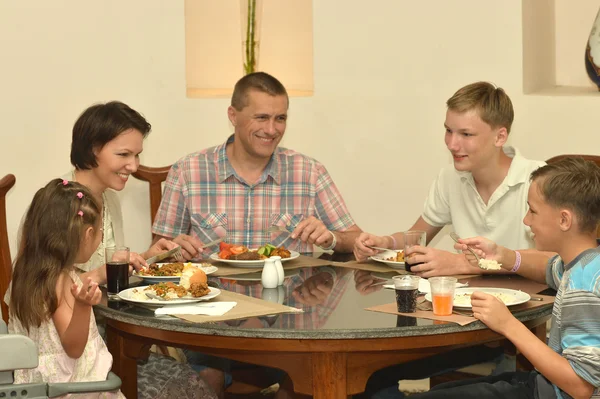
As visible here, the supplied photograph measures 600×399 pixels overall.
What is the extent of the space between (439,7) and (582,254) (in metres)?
2.28

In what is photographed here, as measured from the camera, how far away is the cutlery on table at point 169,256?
3.03 m

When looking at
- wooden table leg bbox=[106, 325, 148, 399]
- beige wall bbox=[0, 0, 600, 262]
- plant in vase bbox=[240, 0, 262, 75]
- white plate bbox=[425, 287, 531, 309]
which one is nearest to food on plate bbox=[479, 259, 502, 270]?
white plate bbox=[425, 287, 531, 309]

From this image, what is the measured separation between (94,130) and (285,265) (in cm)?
88

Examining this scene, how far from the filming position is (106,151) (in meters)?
3.25

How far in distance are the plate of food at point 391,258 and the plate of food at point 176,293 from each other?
2.46 feet

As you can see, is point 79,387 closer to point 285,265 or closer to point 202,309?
point 202,309

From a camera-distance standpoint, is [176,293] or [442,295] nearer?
[442,295]

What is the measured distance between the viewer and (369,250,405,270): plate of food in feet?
9.96

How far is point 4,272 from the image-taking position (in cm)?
334

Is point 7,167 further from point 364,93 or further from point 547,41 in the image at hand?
point 547,41

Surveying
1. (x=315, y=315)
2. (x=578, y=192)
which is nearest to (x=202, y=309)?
(x=315, y=315)

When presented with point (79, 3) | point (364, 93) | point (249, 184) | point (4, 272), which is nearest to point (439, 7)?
point (364, 93)

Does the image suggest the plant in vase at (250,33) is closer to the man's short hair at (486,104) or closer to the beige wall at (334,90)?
the beige wall at (334,90)

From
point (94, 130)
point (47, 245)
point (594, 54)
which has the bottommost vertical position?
point (47, 245)
